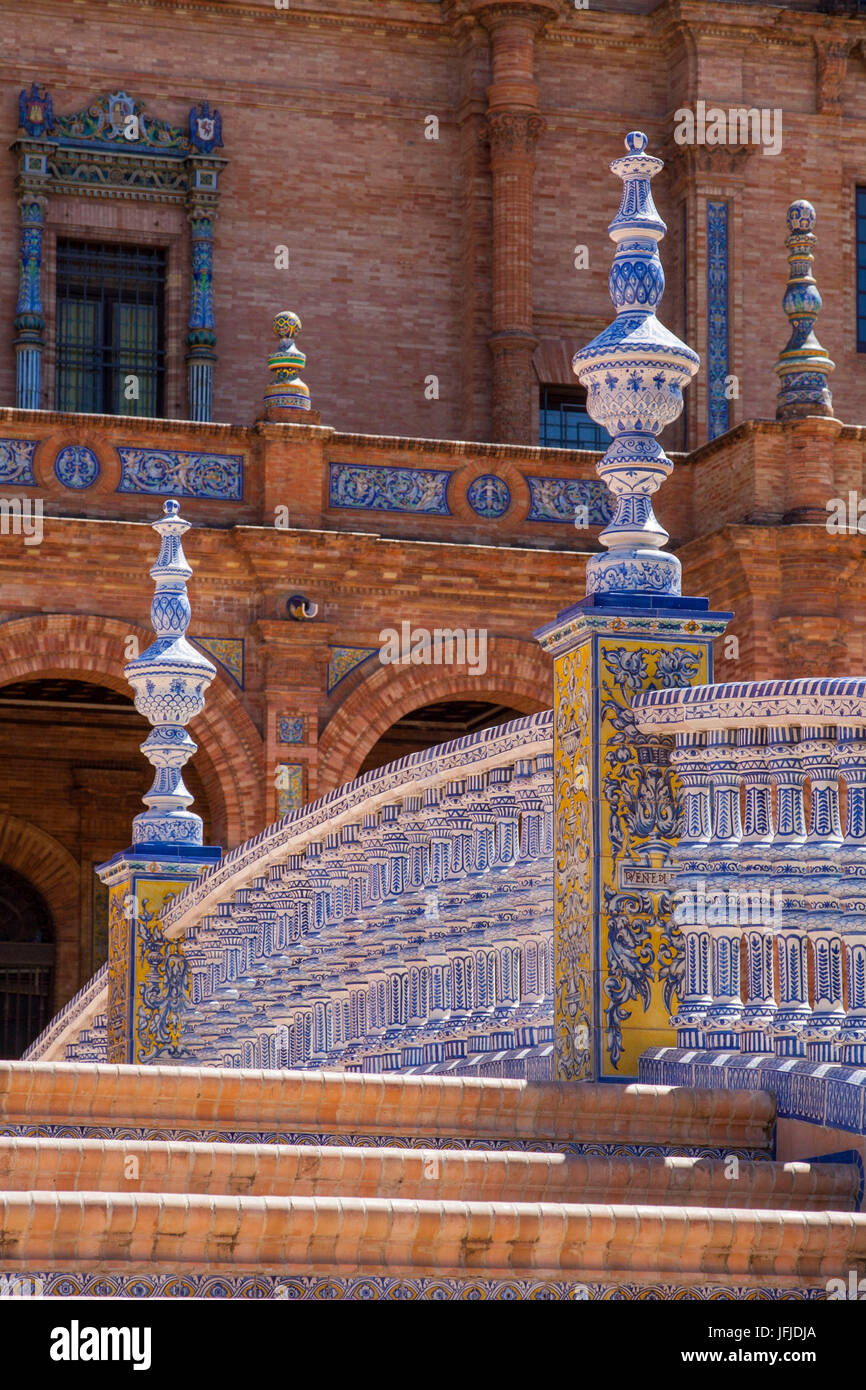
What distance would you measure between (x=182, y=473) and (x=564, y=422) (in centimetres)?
602

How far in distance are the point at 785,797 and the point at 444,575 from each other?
13148mm

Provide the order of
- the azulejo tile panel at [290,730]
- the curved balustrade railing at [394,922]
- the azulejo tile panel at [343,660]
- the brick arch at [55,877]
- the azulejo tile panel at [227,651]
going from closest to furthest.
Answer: the curved balustrade railing at [394,922] < the azulejo tile panel at [290,730] < the azulejo tile panel at [227,651] < the azulejo tile panel at [343,660] < the brick arch at [55,877]

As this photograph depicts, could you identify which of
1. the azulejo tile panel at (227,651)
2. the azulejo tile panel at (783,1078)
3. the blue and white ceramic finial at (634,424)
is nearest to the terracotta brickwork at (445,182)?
the azulejo tile panel at (227,651)

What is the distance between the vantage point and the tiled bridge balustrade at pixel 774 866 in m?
7.01

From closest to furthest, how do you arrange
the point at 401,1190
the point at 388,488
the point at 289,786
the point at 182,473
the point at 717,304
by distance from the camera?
the point at 401,1190 → the point at 289,786 → the point at 182,473 → the point at 388,488 → the point at 717,304

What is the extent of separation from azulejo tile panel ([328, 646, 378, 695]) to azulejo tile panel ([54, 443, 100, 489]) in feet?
7.23

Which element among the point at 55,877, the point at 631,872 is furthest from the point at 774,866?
the point at 55,877

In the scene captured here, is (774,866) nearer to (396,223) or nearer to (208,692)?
(208,692)

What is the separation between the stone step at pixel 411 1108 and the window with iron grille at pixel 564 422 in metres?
18.1

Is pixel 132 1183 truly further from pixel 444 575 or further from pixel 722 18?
pixel 722 18

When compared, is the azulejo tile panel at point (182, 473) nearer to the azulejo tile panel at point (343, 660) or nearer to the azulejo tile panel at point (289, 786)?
the azulejo tile panel at point (343, 660)

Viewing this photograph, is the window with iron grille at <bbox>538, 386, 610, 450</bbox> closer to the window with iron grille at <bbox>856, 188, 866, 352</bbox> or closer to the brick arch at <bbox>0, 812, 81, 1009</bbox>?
the window with iron grille at <bbox>856, 188, 866, 352</bbox>

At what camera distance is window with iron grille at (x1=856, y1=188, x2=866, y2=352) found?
84.1 ft

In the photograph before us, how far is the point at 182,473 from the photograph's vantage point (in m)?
20.0
